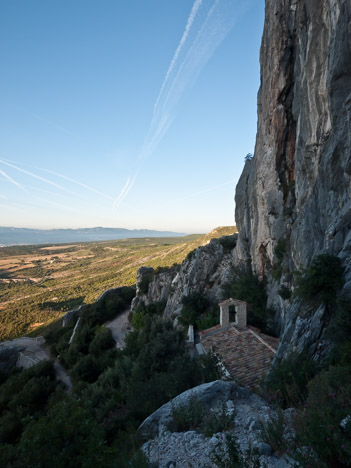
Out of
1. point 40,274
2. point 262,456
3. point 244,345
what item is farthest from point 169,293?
point 40,274

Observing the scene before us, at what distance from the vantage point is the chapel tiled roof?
8.45m

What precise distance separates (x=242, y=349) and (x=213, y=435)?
710cm

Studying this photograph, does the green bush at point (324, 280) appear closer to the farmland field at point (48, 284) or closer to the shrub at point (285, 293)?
the shrub at point (285, 293)

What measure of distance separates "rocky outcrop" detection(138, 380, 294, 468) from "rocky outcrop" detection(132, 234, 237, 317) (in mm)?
14295

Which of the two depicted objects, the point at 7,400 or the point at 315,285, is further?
the point at 7,400

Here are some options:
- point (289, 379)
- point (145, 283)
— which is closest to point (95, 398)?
point (289, 379)

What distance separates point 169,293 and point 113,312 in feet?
26.4

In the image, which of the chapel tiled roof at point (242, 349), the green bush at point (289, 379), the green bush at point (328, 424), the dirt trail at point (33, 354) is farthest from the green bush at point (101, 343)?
the green bush at point (328, 424)

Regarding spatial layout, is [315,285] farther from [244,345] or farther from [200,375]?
[244,345]

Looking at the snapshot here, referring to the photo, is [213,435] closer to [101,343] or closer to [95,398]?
[95,398]

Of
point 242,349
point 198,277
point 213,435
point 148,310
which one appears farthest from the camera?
point 148,310

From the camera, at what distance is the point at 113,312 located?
2795cm

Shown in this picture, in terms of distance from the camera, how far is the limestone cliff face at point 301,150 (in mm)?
8289

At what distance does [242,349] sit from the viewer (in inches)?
414
